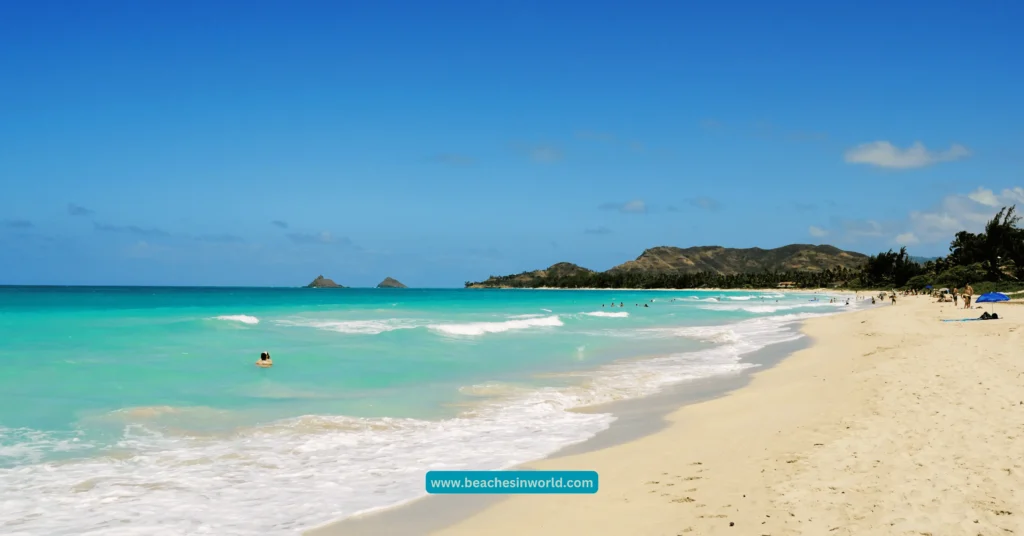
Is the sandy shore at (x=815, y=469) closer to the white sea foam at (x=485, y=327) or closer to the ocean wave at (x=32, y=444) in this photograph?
the ocean wave at (x=32, y=444)

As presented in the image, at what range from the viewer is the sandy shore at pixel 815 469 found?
5188 millimetres

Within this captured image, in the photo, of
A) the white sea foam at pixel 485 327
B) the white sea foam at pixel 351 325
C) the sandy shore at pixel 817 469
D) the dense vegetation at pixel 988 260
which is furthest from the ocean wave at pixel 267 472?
the dense vegetation at pixel 988 260

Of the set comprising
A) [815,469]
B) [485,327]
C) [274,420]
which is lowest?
[274,420]

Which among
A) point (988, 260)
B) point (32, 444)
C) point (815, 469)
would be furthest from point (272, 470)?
point (988, 260)

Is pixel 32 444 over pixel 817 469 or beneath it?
beneath

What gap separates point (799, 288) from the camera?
174250mm

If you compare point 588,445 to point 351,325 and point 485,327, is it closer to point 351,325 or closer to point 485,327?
point 485,327

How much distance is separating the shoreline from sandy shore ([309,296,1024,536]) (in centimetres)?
14

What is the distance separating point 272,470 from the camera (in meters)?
7.76

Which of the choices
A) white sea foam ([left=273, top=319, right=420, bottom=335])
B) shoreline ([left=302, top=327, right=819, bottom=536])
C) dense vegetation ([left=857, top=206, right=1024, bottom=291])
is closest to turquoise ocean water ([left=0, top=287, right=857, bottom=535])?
shoreline ([left=302, top=327, right=819, bottom=536])

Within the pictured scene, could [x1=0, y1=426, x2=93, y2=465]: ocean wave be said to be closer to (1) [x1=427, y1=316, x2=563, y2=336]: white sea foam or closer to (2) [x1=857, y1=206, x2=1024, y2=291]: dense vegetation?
(1) [x1=427, y1=316, x2=563, y2=336]: white sea foam

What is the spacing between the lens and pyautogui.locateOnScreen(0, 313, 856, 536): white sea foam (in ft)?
20.1

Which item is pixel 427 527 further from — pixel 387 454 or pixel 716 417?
pixel 716 417

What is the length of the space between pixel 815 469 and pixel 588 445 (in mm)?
3105
